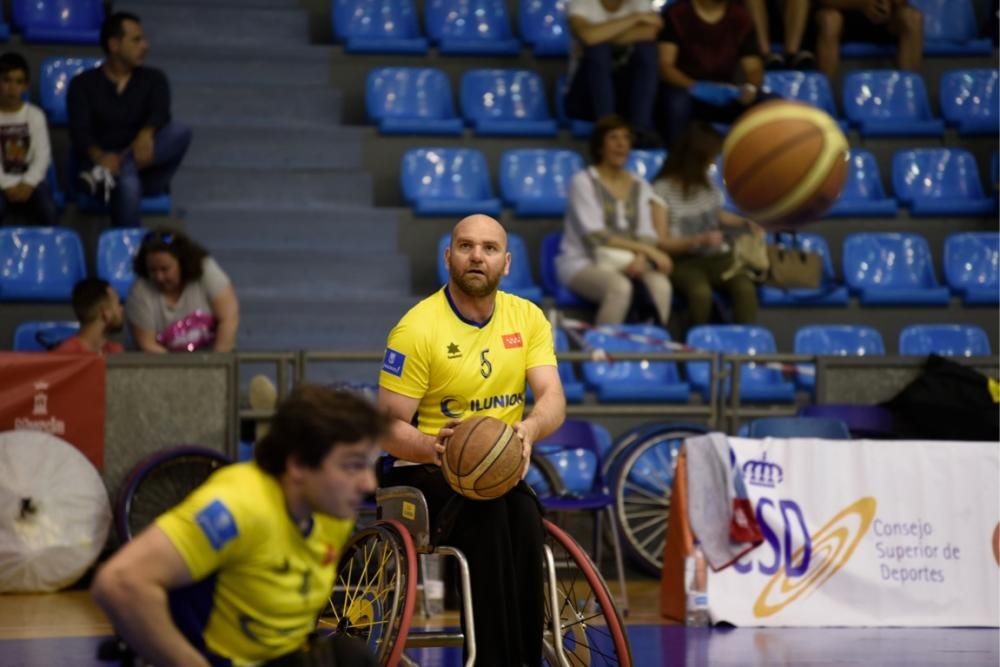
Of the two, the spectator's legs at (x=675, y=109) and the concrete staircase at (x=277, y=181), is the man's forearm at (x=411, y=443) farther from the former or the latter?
the spectator's legs at (x=675, y=109)

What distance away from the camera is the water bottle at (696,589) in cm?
702

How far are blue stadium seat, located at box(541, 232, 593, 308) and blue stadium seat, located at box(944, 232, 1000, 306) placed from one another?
2574 mm

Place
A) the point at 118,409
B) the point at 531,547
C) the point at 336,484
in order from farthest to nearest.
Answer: the point at 118,409 → the point at 531,547 → the point at 336,484

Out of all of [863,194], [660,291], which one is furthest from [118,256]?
[863,194]

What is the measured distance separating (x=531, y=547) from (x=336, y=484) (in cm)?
180

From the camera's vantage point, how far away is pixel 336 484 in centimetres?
314

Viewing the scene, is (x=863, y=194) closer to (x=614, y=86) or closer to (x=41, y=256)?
(x=614, y=86)

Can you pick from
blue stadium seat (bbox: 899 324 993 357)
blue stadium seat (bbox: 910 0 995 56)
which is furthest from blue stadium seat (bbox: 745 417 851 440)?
blue stadium seat (bbox: 910 0 995 56)

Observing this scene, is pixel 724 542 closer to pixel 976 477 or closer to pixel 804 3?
pixel 976 477

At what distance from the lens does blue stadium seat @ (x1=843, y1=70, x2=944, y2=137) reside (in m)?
11.3

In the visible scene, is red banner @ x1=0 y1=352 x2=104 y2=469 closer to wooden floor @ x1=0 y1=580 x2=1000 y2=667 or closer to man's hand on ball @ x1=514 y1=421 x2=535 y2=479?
wooden floor @ x1=0 y1=580 x2=1000 y2=667

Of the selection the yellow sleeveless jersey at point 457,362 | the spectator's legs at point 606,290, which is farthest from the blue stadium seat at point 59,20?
the yellow sleeveless jersey at point 457,362

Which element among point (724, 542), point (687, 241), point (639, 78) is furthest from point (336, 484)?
point (639, 78)

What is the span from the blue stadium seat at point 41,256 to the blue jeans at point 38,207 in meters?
0.18
